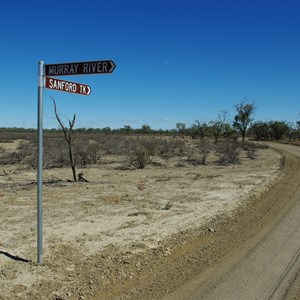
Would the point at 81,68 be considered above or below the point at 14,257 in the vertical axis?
above

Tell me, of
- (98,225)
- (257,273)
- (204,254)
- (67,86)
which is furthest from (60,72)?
(98,225)

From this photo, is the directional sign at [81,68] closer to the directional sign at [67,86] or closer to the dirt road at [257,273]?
the directional sign at [67,86]

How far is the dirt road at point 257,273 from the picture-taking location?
5098 mm

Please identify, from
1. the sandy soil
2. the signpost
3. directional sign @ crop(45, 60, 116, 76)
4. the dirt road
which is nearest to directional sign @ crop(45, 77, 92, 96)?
the signpost

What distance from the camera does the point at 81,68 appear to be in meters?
5.32

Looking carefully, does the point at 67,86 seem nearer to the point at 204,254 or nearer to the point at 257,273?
the point at 204,254

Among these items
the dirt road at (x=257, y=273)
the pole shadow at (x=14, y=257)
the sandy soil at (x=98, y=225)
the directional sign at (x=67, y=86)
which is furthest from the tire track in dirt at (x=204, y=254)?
the directional sign at (x=67, y=86)

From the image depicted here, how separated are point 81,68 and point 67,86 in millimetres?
416

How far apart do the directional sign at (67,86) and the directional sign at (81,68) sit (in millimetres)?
119

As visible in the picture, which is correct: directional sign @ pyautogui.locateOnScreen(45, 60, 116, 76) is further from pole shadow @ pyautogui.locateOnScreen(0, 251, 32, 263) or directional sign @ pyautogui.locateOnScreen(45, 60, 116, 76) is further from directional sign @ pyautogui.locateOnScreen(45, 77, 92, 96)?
pole shadow @ pyautogui.locateOnScreen(0, 251, 32, 263)

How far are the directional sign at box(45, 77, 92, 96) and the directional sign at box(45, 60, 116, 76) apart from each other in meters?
0.12

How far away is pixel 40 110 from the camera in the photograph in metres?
5.38

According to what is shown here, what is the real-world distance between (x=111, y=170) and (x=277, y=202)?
1153 centimetres

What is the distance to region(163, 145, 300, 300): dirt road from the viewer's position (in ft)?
16.7
